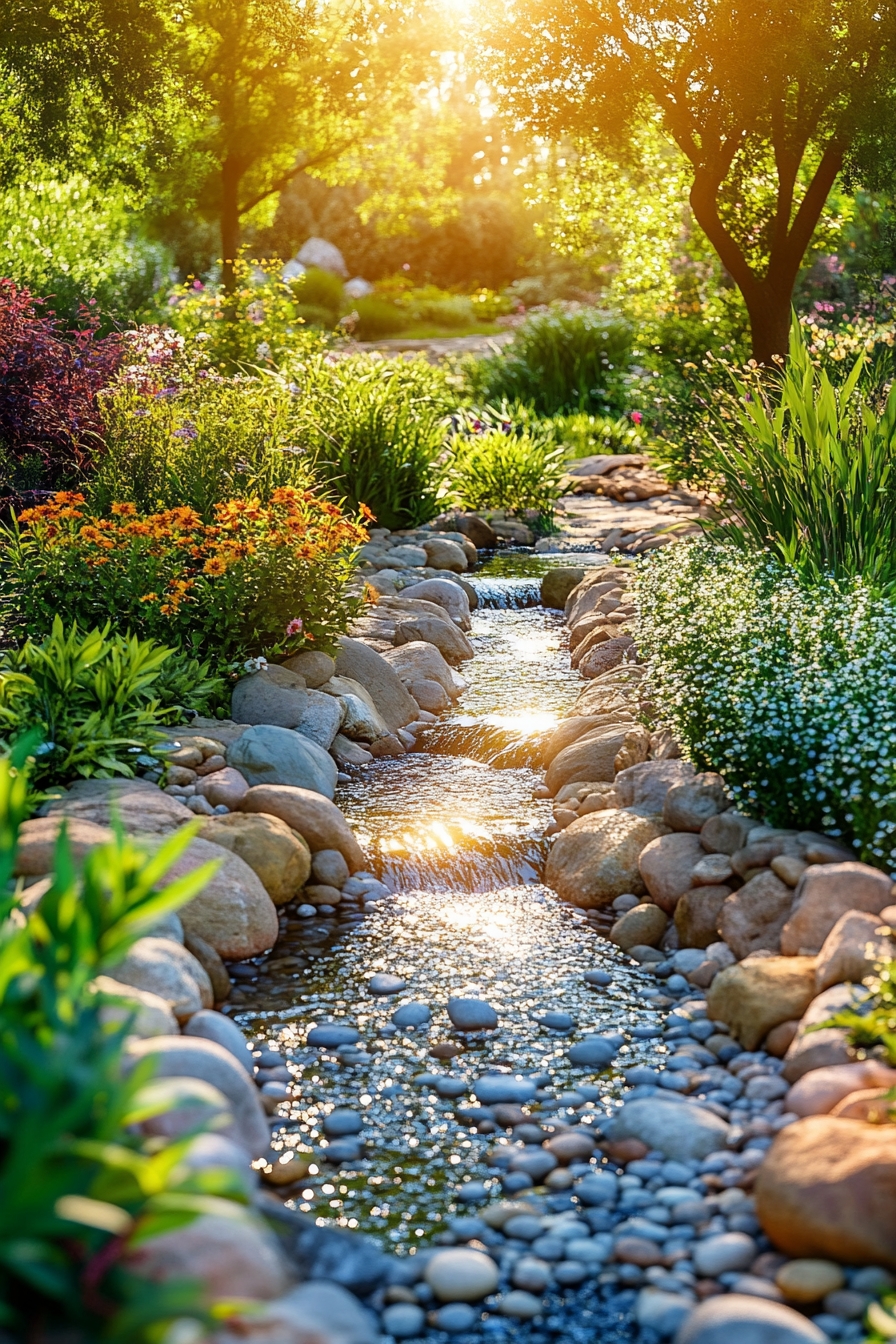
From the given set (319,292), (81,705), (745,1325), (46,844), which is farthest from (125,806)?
(319,292)

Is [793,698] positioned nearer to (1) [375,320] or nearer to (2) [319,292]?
(1) [375,320]

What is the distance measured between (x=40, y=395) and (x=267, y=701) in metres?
3.23

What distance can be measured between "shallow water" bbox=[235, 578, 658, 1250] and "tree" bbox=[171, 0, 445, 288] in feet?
29.1

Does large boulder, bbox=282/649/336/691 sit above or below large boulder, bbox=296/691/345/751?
above

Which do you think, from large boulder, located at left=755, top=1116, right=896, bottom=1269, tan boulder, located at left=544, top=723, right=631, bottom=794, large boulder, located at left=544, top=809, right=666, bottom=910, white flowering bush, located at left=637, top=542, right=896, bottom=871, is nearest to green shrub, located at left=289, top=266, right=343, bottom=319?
tan boulder, located at left=544, top=723, right=631, bottom=794

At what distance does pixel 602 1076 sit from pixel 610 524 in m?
9.06

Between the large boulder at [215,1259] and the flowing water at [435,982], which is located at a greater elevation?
the large boulder at [215,1259]

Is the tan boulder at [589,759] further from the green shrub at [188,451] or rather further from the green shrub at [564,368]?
the green shrub at [564,368]

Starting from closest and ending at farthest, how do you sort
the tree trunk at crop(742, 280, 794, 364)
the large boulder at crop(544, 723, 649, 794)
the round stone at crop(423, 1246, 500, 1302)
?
the round stone at crop(423, 1246, 500, 1302) < the large boulder at crop(544, 723, 649, 794) < the tree trunk at crop(742, 280, 794, 364)

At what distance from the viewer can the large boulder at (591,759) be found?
19.7 ft

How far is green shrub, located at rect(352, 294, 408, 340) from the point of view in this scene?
93.7 feet

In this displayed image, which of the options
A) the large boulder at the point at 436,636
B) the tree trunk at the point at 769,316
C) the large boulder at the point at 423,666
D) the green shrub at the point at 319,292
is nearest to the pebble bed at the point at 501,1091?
the large boulder at the point at 423,666

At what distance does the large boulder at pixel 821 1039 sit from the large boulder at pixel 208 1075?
147 cm

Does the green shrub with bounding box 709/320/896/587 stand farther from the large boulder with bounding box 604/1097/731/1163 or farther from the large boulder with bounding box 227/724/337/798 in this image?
the large boulder with bounding box 604/1097/731/1163
